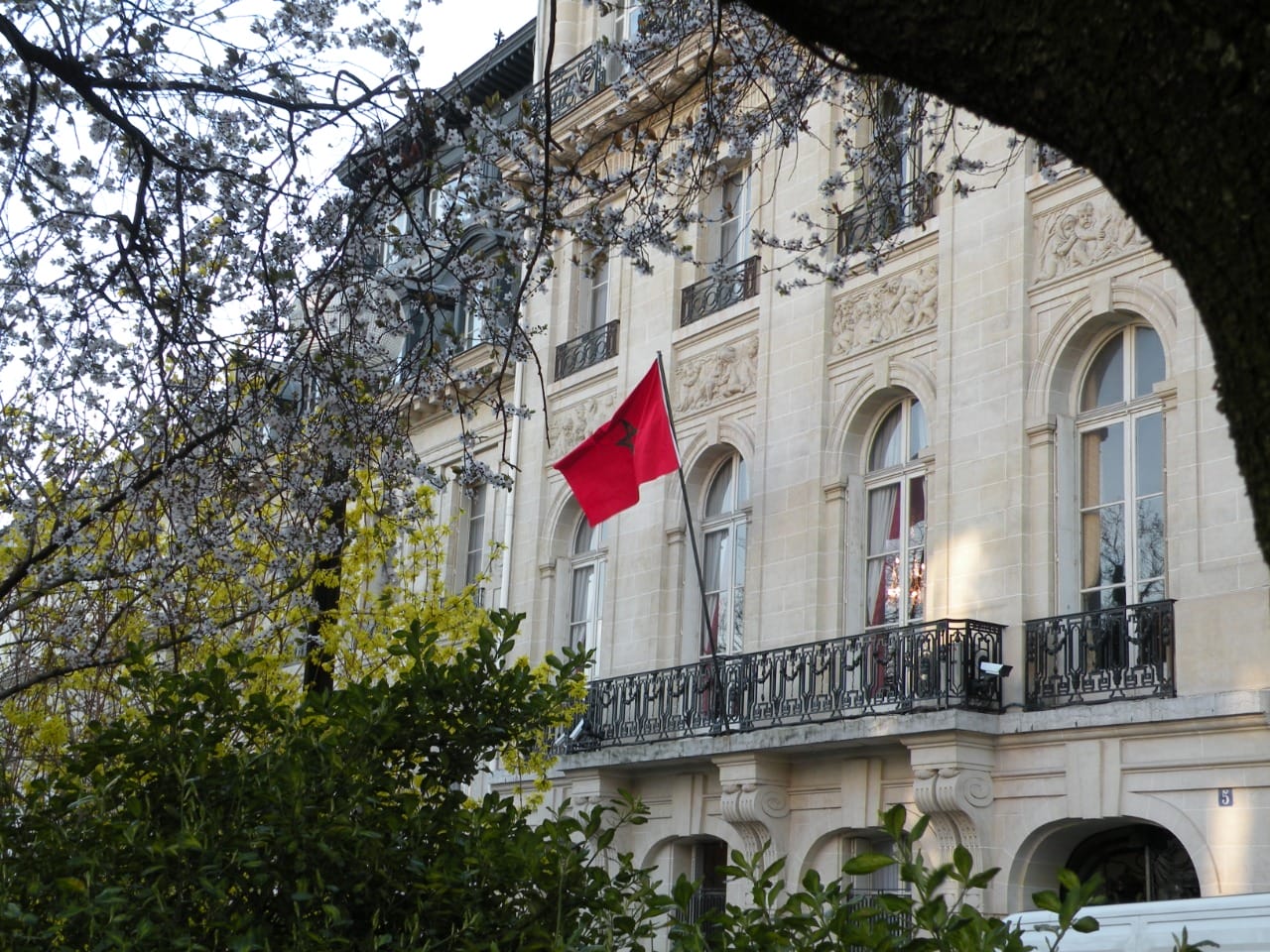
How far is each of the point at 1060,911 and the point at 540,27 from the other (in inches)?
959

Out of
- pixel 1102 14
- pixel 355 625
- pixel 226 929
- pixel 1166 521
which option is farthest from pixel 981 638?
pixel 1102 14

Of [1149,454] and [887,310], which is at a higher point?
[887,310]

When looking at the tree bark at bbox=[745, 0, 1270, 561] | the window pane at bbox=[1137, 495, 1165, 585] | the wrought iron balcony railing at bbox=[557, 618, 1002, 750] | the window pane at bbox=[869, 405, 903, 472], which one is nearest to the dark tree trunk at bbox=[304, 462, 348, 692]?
the wrought iron balcony railing at bbox=[557, 618, 1002, 750]

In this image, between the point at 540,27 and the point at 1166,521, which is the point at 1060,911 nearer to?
the point at 1166,521

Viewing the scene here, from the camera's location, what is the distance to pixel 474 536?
28391mm

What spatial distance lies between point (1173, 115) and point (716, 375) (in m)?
20.0

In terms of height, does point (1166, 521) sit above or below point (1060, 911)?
above

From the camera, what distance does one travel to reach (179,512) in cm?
1202

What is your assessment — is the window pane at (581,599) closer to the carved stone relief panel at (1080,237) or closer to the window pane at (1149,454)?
the carved stone relief panel at (1080,237)

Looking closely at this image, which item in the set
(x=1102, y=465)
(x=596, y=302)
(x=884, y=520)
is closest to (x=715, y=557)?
(x=884, y=520)

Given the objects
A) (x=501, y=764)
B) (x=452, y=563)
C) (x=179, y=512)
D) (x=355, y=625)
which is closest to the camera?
(x=179, y=512)

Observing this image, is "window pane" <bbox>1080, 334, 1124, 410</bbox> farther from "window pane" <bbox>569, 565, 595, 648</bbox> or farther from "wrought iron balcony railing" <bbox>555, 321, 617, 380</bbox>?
"window pane" <bbox>569, 565, 595, 648</bbox>

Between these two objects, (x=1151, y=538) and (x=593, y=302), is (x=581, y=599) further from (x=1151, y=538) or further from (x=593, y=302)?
(x=1151, y=538)

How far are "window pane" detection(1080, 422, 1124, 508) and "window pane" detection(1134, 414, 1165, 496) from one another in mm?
190
